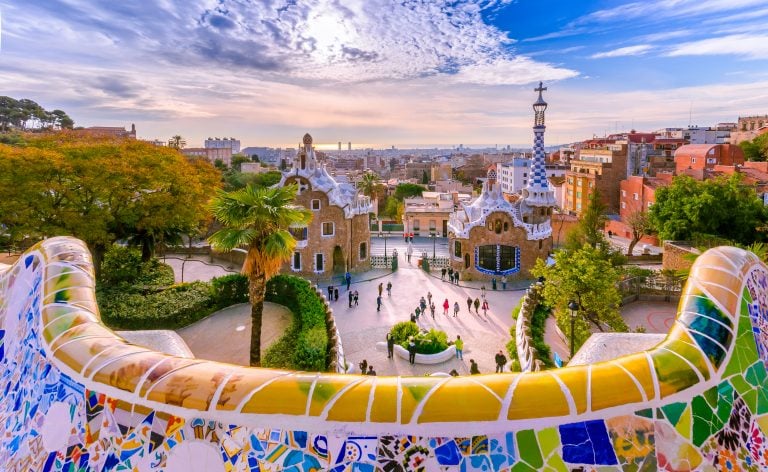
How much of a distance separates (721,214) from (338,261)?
83.3ft

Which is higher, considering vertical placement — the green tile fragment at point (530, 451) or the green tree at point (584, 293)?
the green tile fragment at point (530, 451)

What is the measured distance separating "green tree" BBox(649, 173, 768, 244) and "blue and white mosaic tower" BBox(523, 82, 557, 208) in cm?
827

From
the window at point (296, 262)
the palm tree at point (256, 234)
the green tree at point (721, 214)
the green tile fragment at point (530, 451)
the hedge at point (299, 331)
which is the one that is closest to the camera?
the green tile fragment at point (530, 451)

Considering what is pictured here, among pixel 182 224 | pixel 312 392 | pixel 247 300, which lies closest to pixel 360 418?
pixel 312 392

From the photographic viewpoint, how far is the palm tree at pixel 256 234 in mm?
16016

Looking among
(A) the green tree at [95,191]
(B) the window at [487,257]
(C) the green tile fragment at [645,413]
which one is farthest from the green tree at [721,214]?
(C) the green tile fragment at [645,413]

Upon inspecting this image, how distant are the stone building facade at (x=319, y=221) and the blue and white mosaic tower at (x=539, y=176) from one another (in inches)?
495

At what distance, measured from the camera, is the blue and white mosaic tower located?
3509 cm

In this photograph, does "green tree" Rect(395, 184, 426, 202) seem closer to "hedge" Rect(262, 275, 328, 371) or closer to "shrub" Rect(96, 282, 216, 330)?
"hedge" Rect(262, 275, 328, 371)

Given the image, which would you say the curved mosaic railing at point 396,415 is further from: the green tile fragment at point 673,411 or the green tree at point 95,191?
the green tree at point 95,191

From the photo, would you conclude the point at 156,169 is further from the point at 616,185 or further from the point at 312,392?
the point at 616,185

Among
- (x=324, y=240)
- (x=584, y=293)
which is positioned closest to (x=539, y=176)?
(x=324, y=240)

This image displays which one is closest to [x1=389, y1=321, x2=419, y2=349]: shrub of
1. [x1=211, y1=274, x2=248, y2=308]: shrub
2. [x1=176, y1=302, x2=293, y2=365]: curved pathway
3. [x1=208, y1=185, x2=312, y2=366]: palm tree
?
[x1=176, y1=302, x2=293, y2=365]: curved pathway

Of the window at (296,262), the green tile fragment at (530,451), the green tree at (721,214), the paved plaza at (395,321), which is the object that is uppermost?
the green tile fragment at (530,451)
